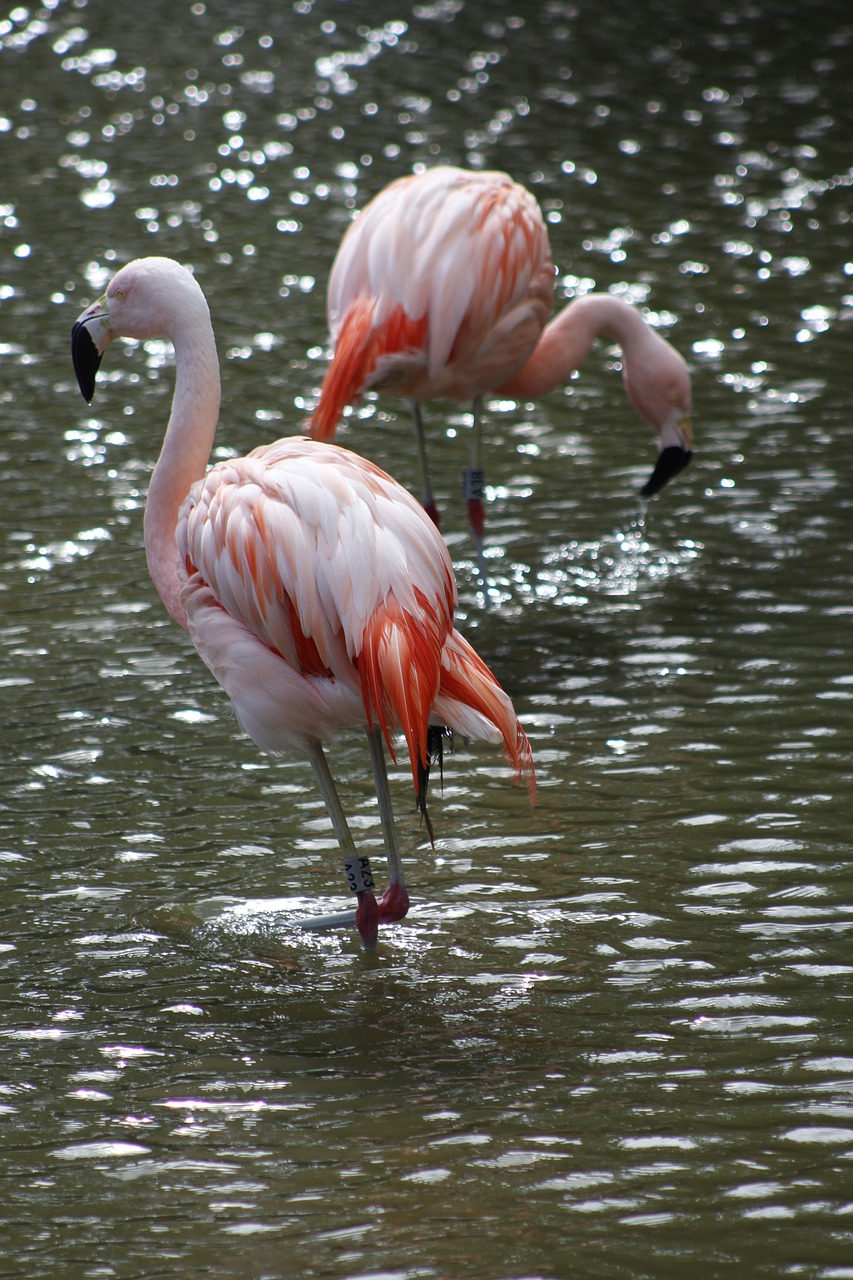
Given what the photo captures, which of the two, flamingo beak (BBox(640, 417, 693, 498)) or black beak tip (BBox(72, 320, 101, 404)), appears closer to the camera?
black beak tip (BBox(72, 320, 101, 404))

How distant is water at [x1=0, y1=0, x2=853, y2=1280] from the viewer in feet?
8.93

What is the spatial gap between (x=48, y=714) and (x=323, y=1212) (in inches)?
95.7

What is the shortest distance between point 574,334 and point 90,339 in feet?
7.70

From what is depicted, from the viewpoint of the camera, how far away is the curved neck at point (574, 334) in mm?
5895

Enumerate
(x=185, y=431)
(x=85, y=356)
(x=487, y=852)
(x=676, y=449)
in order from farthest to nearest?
(x=676, y=449) < (x=487, y=852) < (x=85, y=356) < (x=185, y=431)

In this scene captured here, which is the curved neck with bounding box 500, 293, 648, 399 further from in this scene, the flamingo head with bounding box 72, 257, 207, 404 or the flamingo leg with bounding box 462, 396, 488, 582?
the flamingo head with bounding box 72, 257, 207, 404

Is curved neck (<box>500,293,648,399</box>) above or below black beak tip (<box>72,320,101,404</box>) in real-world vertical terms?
below

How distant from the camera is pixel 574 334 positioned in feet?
19.4

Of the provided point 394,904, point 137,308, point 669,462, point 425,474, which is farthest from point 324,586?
point 669,462

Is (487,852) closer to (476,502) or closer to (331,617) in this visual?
(331,617)

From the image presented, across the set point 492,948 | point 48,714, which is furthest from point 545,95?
point 492,948

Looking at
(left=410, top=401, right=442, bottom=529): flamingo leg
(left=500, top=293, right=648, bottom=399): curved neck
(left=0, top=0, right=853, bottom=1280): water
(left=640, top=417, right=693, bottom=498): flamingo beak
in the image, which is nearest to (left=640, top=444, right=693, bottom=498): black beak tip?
(left=640, top=417, right=693, bottom=498): flamingo beak

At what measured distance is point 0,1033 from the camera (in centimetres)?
329

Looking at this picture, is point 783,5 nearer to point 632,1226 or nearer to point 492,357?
point 492,357
